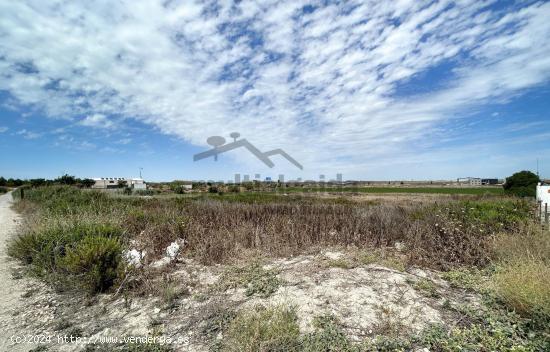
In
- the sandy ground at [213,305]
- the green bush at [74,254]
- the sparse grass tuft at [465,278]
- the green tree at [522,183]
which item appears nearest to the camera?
the sandy ground at [213,305]

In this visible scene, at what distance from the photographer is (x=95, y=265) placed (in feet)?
15.4

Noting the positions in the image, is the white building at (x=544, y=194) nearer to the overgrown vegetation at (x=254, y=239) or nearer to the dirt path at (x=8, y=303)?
the overgrown vegetation at (x=254, y=239)

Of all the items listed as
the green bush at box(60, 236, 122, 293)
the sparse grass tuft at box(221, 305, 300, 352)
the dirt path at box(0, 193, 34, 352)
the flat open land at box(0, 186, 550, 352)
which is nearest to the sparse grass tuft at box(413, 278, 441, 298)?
the flat open land at box(0, 186, 550, 352)

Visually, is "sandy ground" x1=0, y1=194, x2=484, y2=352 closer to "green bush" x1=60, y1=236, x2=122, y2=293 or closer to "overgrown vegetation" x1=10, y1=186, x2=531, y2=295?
"green bush" x1=60, y1=236, x2=122, y2=293

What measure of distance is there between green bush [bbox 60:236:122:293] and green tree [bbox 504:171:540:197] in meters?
41.1

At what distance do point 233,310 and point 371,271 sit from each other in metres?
2.41

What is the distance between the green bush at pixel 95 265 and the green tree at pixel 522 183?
135 ft

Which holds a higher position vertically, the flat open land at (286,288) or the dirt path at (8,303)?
the flat open land at (286,288)

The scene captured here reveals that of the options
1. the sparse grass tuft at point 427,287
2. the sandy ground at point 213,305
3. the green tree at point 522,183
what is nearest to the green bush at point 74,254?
the sandy ground at point 213,305

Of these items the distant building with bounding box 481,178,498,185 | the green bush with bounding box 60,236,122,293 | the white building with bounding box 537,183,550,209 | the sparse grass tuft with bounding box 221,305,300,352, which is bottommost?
the sparse grass tuft with bounding box 221,305,300,352

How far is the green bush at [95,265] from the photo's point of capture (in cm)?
455

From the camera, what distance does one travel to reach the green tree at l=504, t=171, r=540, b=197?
3309 cm

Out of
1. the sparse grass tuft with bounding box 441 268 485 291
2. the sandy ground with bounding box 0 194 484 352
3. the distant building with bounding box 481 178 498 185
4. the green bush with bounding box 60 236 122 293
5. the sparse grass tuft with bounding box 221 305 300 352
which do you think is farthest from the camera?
the distant building with bounding box 481 178 498 185

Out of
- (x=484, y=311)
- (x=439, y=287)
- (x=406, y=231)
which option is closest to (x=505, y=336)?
(x=484, y=311)
